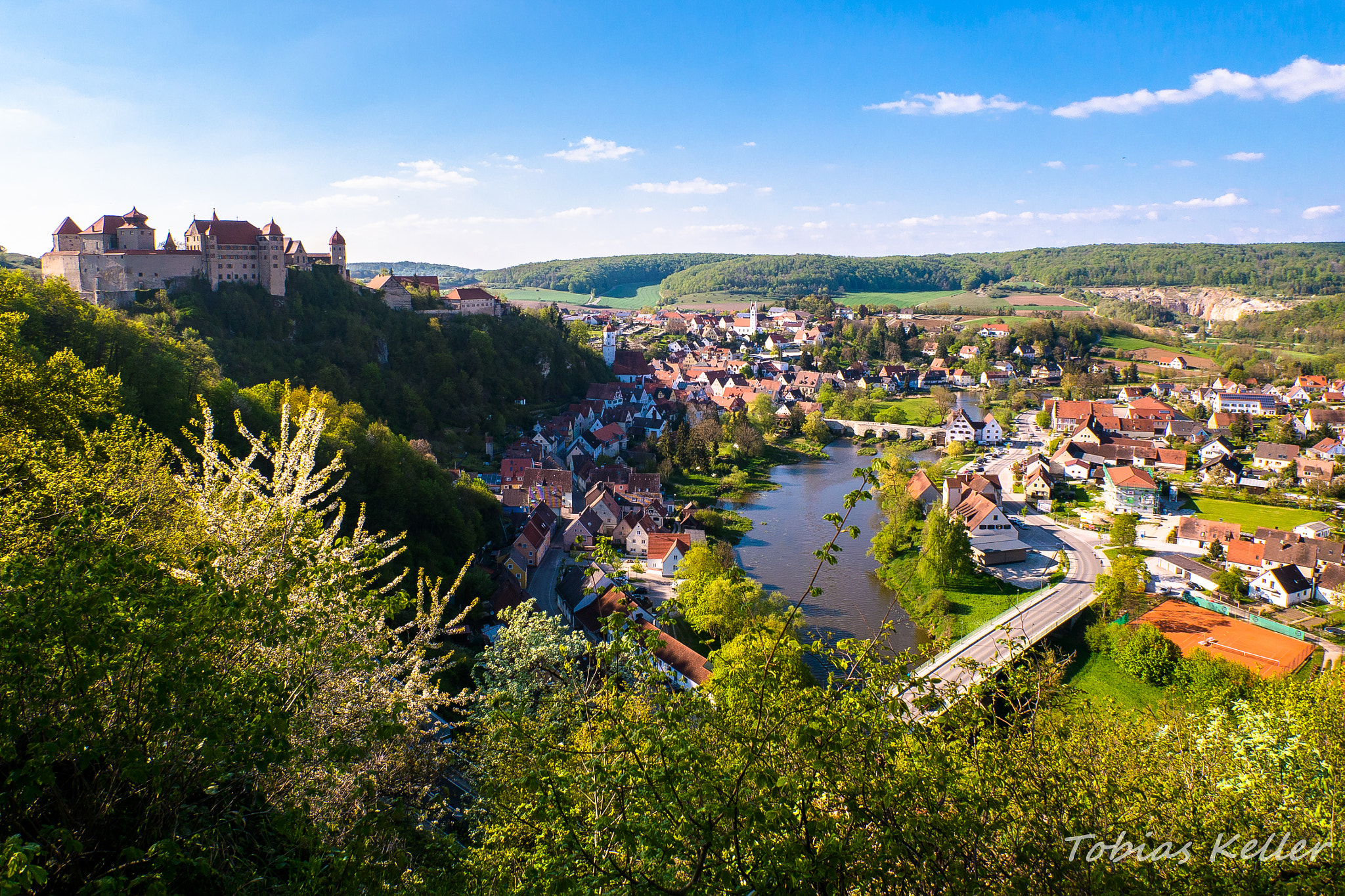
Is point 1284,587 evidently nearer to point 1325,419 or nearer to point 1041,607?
point 1041,607

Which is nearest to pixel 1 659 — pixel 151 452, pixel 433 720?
pixel 151 452

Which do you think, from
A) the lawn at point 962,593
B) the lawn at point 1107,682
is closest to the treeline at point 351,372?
the lawn at point 962,593

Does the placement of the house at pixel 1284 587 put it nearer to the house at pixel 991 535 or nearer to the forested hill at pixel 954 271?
the house at pixel 991 535

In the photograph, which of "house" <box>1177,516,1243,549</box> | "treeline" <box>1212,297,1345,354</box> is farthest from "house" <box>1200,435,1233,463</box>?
"treeline" <box>1212,297,1345,354</box>

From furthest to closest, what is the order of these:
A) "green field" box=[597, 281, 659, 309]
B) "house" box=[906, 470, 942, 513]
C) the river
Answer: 1. "green field" box=[597, 281, 659, 309]
2. "house" box=[906, 470, 942, 513]
3. the river

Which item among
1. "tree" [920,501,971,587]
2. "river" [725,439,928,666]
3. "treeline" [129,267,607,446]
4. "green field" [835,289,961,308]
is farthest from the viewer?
"green field" [835,289,961,308]

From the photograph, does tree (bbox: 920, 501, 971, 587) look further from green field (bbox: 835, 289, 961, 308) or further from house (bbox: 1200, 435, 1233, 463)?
green field (bbox: 835, 289, 961, 308)

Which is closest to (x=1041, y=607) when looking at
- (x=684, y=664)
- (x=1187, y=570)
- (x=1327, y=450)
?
(x=1187, y=570)
